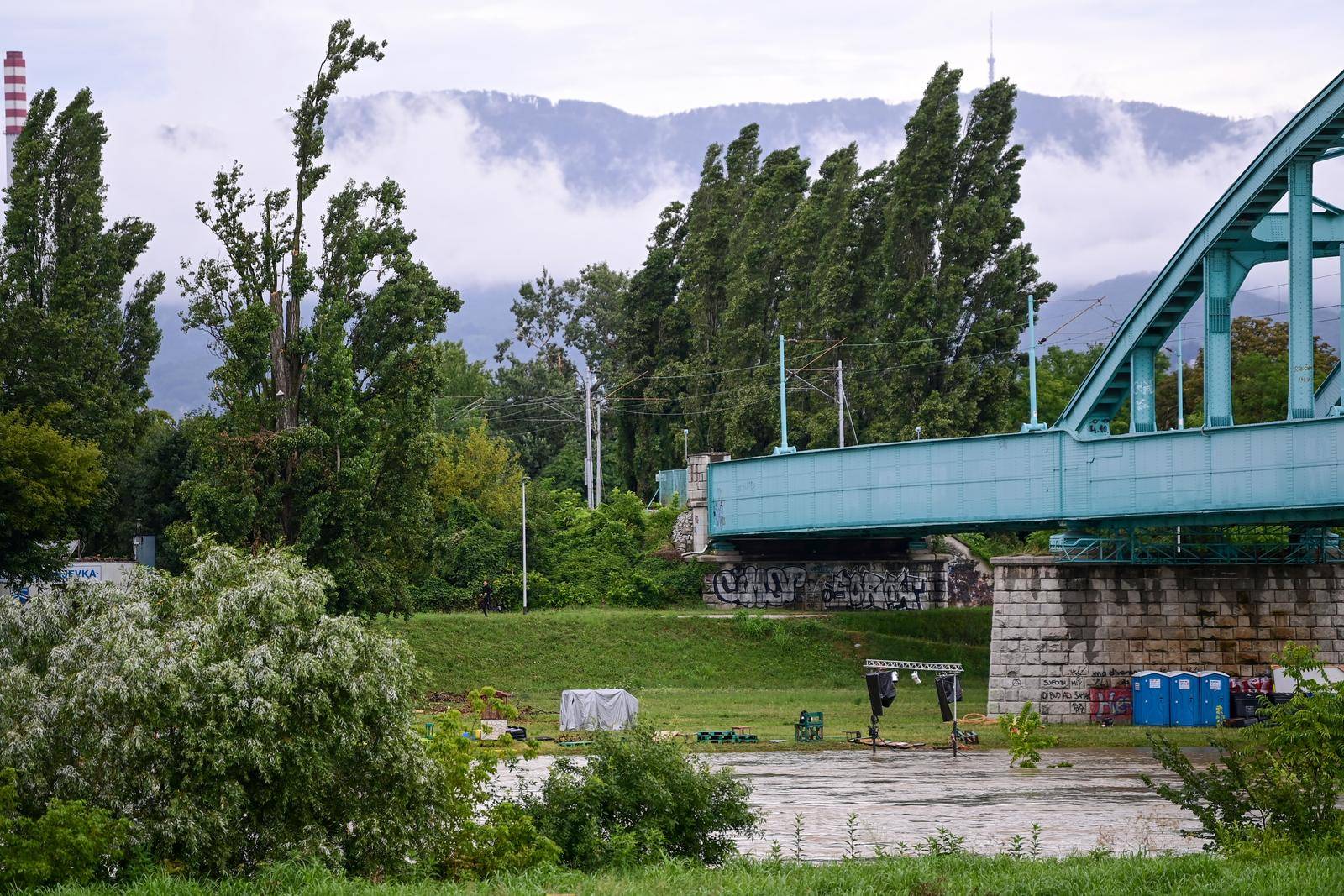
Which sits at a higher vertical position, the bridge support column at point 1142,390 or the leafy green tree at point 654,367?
the leafy green tree at point 654,367

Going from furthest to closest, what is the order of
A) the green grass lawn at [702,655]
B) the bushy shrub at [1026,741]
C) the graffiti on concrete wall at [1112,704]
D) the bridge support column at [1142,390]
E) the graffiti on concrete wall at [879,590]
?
the graffiti on concrete wall at [879,590] < the green grass lawn at [702,655] < the bridge support column at [1142,390] < the graffiti on concrete wall at [1112,704] < the bushy shrub at [1026,741]

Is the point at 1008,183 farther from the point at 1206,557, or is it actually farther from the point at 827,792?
the point at 827,792

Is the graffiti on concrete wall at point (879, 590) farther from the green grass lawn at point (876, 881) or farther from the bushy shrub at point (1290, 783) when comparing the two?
the green grass lawn at point (876, 881)

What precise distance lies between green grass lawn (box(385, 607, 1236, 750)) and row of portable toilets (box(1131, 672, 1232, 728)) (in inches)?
232

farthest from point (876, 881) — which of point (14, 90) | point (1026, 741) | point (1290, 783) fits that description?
point (14, 90)

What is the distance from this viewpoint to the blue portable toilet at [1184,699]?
47125mm

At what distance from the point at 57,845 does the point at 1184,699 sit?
3706 cm

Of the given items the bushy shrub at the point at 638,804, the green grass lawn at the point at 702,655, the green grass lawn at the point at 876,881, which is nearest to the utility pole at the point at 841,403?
the green grass lawn at the point at 702,655

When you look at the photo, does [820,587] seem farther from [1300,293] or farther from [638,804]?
[638,804]

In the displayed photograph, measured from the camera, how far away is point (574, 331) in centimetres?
16262

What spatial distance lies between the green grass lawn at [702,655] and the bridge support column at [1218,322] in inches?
494

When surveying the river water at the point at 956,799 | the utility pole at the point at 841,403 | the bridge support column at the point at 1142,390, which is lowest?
the river water at the point at 956,799

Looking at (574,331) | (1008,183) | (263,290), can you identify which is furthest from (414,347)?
(574,331)

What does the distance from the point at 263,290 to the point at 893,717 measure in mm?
23264
